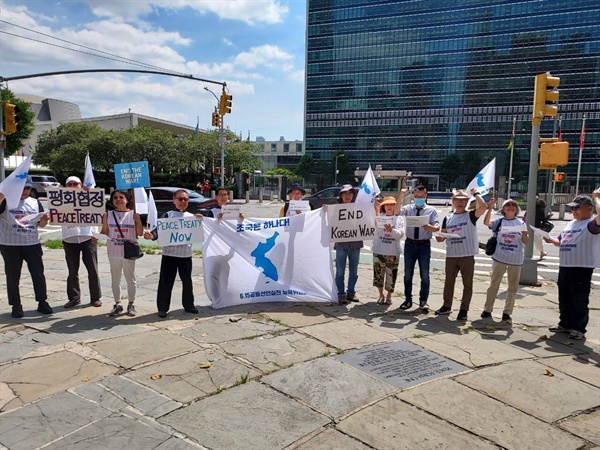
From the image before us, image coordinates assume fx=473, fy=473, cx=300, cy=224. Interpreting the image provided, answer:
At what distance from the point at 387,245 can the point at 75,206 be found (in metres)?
4.42

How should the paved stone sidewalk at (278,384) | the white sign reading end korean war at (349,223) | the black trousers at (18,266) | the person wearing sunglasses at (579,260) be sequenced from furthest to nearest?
the white sign reading end korean war at (349,223), the black trousers at (18,266), the person wearing sunglasses at (579,260), the paved stone sidewalk at (278,384)

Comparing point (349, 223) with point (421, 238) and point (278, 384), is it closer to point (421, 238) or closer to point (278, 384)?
point (421, 238)

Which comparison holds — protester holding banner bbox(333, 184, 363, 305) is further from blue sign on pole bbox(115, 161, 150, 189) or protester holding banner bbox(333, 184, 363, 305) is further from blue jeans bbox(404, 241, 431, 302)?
blue sign on pole bbox(115, 161, 150, 189)

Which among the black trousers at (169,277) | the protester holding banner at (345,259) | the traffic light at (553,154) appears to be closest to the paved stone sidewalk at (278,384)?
the black trousers at (169,277)

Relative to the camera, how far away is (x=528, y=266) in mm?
9633

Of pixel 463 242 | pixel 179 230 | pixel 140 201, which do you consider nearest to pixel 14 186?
pixel 140 201

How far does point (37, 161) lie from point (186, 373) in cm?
6197

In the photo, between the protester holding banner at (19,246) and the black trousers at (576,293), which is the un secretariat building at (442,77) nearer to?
the black trousers at (576,293)

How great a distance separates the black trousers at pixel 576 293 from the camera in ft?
18.9

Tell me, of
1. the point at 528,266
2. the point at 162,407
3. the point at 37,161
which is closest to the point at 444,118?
the point at 37,161

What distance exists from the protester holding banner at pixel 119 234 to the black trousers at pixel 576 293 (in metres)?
5.50

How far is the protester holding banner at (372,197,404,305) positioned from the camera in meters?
6.84

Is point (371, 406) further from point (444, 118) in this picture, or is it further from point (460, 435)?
point (444, 118)

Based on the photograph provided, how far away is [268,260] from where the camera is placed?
7.06 m
